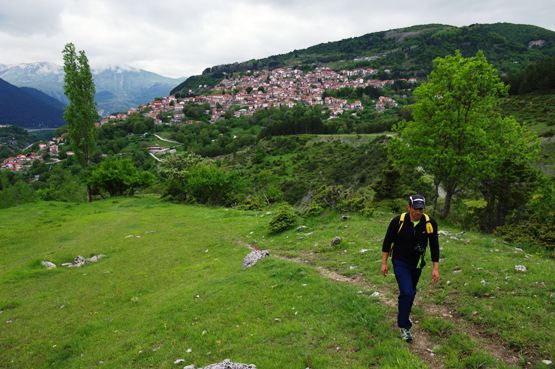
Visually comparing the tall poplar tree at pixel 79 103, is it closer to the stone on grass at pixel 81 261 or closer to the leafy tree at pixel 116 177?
the leafy tree at pixel 116 177

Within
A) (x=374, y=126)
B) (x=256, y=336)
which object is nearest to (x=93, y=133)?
(x=256, y=336)

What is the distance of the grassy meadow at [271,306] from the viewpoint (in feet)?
27.5

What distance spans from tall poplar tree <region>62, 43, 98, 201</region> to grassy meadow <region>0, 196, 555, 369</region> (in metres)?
37.3

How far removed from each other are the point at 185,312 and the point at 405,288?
26.5 ft

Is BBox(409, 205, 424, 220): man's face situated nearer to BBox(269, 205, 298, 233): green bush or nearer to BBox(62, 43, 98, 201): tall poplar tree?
BBox(269, 205, 298, 233): green bush

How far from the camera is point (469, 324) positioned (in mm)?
8852

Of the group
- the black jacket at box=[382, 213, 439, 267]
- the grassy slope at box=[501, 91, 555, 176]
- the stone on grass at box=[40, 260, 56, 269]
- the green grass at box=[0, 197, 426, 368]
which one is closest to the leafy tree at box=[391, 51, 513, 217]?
the green grass at box=[0, 197, 426, 368]

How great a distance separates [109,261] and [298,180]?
235 feet

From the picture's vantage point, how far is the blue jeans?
8250 millimetres

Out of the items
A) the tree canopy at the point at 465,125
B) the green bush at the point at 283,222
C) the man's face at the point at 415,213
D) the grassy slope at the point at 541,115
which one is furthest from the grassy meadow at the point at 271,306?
the grassy slope at the point at 541,115

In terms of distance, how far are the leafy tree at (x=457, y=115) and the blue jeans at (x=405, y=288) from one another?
17.1 metres

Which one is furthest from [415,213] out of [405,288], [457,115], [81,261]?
[81,261]

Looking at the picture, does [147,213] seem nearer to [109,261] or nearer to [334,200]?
[109,261]

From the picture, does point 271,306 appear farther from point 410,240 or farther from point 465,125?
point 465,125
